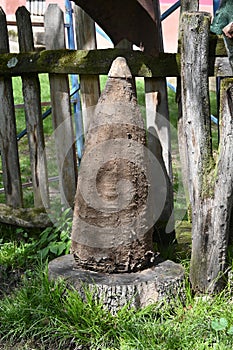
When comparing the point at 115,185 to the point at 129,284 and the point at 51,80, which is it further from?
the point at 51,80

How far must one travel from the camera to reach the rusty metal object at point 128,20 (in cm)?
341

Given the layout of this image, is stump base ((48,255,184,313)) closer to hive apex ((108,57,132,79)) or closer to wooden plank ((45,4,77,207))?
wooden plank ((45,4,77,207))

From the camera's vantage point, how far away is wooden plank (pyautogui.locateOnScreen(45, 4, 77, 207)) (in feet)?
12.8

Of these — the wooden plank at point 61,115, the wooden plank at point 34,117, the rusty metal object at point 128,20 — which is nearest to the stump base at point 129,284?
the wooden plank at point 61,115

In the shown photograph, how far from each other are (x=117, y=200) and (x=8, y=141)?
4.83 feet

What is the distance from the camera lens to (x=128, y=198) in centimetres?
314

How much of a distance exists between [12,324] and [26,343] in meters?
0.15

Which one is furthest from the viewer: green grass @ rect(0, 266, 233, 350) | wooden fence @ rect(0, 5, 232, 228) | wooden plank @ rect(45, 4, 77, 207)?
wooden plank @ rect(45, 4, 77, 207)

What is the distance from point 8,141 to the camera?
4270mm

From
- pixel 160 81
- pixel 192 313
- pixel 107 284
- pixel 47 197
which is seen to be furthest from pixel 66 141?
pixel 192 313

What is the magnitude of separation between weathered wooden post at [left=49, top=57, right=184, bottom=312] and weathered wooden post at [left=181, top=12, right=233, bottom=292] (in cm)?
20

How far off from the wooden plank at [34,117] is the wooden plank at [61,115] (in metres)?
0.14

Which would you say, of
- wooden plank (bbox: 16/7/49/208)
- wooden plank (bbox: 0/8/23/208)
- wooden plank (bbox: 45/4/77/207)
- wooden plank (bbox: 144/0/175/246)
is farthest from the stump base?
wooden plank (bbox: 0/8/23/208)

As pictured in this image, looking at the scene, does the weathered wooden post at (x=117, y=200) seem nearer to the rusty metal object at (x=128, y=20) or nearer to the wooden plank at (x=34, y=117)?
the rusty metal object at (x=128, y=20)
